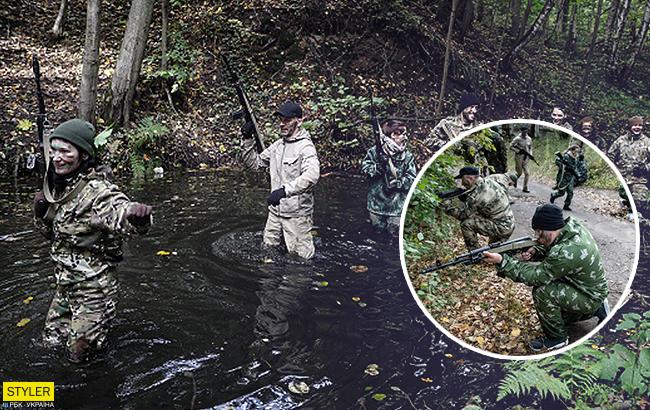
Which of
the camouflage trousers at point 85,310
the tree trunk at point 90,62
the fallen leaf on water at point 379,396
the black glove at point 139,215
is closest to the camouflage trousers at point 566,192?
the black glove at point 139,215

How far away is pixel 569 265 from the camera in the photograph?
2.13 metres

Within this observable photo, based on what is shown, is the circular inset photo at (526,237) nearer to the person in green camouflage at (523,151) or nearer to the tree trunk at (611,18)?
the person in green camouflage at (523,151)

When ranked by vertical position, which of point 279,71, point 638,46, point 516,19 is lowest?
point 279,71

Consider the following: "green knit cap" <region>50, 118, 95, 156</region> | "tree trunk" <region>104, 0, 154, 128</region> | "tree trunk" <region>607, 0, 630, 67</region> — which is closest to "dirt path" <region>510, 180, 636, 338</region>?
"green knit cap" <region>50, 118, 95, 156</region>

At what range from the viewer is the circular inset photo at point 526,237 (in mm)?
2137

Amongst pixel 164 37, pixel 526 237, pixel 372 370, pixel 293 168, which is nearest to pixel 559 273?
pixel 526 237

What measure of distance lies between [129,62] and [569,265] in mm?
12292

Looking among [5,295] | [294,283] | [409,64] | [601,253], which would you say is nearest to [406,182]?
[294,283]

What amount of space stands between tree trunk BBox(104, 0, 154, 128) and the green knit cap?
860 centimetres

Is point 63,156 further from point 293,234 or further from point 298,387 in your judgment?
point 293,234

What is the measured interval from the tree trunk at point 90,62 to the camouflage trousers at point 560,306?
1117cm

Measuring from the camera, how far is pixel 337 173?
13117 millimetres

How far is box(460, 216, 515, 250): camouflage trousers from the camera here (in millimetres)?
2201

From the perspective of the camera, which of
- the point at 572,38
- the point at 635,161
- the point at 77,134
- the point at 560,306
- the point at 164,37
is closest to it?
the point at 560,306
